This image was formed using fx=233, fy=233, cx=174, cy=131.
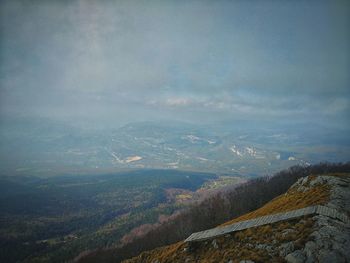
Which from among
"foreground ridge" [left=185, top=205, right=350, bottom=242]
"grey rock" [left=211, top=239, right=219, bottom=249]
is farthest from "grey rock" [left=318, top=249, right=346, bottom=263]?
"grey rock" [left=211, top=239, right=219, bottom=249]

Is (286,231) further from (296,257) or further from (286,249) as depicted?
(296,257)

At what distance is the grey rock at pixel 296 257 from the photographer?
25.6 m

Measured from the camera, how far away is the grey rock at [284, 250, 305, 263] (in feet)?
83.9

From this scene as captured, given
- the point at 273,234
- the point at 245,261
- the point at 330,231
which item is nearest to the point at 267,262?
the point at 245,261

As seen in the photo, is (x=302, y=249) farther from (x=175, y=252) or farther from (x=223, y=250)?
(x=175, y=252)

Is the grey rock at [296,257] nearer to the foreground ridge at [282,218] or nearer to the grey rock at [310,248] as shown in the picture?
the grey rock at [310,248]

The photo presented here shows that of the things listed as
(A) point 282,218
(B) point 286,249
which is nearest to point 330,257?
(B) point 286,249

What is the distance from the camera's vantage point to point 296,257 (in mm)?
26062

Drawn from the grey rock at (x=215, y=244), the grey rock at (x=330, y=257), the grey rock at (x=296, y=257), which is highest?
the grey rock at (x=330, y=257)

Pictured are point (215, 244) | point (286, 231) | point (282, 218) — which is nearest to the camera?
point (286, 231)

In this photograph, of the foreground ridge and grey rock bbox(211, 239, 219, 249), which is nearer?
the foreground ridge

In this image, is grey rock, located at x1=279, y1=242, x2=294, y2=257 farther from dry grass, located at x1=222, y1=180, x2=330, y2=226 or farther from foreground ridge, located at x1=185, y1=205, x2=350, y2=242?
dry grass, located at x1=222, y1=180, x2=330, y2=226

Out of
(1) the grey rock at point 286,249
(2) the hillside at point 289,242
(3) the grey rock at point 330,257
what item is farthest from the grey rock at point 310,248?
(1) the grey rock at point 286,249

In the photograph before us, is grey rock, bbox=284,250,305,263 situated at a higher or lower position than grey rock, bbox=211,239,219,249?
higher
